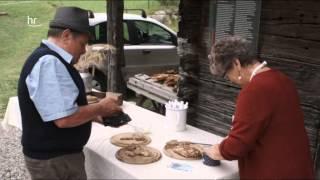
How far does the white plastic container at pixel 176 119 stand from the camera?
3.44 metres

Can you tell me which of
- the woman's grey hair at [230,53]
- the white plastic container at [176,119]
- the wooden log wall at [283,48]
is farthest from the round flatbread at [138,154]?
the wooden log wall at [283,48]

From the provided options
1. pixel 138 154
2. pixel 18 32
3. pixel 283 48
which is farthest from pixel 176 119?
pixel 18 32

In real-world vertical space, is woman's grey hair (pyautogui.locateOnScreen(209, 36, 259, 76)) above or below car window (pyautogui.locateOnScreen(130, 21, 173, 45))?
above

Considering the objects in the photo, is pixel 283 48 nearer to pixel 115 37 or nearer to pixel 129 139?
pixel 129 139

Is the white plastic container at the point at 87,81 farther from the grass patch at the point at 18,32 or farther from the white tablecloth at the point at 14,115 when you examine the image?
the grass patch at the point at 18,32

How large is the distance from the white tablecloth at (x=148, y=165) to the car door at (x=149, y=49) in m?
5.34

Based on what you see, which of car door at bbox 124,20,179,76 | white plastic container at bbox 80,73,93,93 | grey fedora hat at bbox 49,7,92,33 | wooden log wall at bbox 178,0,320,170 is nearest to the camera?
grey fedora hat at bbox 49,7,92,33

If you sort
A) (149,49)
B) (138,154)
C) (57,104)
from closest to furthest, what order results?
(57,104), (138,154), (149,49)

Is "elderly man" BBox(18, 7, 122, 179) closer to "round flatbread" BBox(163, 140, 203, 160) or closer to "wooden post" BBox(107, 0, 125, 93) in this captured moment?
"round flatbread" BBox(163, 140, 203, 160)

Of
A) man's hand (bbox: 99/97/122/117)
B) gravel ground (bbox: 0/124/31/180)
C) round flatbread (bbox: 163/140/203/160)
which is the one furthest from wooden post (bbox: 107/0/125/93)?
man's hand (bbox: 99/97/122/117)

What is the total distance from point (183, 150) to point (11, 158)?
392 cm

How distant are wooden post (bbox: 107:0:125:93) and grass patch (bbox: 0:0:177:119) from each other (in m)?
4.19

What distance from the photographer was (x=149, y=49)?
9.42 meters

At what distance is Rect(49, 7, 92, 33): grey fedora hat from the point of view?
261 cm
